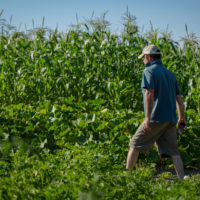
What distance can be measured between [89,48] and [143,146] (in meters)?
4.46

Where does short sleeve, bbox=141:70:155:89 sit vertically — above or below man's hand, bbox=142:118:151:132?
above

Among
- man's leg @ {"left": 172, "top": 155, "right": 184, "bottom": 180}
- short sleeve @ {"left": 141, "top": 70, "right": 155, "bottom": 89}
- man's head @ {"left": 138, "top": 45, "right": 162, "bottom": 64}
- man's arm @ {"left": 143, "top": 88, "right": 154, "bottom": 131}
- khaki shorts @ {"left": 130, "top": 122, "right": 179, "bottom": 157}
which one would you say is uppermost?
man's head @ {"left": 138, "top": 45, "right": 162, "bottom": 64}

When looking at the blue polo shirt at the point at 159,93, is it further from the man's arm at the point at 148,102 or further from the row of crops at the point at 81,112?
the row of crops at the point at 81,112

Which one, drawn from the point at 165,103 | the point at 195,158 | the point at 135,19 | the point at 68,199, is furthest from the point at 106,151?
the point at 135,19

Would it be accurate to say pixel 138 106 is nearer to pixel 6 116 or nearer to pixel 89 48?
pixel 89 48

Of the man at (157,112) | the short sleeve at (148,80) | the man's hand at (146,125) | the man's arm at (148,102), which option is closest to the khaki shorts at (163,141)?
the man at (157,112)

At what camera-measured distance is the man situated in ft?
13.4

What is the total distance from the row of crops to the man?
0.35m

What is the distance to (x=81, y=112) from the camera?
20.0ft

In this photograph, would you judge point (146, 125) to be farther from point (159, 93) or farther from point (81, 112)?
point (81, 112)

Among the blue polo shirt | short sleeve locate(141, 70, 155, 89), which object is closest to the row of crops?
the blue polo shirt

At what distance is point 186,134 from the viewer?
5.12m

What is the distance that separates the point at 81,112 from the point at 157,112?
223cm

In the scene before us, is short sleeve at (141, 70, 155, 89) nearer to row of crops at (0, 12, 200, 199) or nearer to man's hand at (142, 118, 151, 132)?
man's hand at (142, 118, 151, 132)
